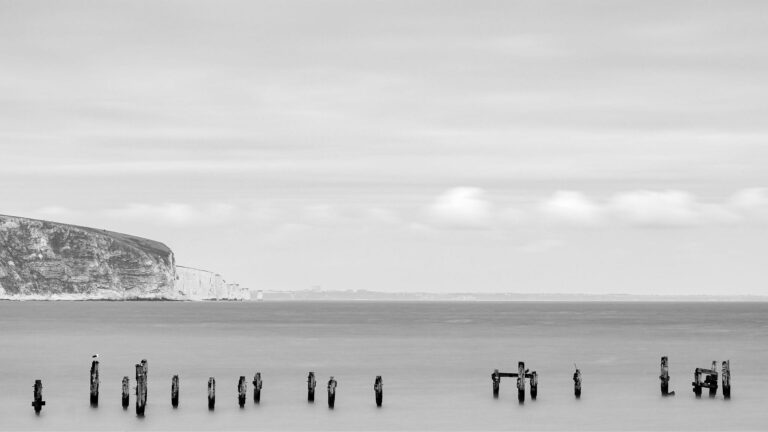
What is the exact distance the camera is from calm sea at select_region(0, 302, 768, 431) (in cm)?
4344

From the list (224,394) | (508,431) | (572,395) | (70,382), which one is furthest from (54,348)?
(508,431)

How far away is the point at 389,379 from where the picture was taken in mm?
63062

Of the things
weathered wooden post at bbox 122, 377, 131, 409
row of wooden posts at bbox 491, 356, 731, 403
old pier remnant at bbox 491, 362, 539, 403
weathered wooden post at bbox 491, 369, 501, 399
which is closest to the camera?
weathered wooden post at bbox 122, 377, 131, 409

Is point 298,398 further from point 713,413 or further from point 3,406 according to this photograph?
point 713,413

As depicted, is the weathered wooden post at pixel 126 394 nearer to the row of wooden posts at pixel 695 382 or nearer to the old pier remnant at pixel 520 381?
the old pier remnant at pixel 520 381

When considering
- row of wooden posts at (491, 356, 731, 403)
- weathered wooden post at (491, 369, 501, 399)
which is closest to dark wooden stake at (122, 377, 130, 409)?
row of wooden posts at (491, 356, 731, 403)

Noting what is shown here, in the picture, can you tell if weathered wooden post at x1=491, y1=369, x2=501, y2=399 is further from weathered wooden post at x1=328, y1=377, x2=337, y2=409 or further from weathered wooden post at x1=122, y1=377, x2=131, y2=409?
weathered wooden post at x1=122, y1=377, x2=131, y2=409

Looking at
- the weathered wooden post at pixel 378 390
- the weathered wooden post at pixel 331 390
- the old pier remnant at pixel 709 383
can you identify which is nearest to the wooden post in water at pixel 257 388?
the weathered wooden post at pixel 331 390

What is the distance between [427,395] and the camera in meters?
53.6

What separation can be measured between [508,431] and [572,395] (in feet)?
39.8

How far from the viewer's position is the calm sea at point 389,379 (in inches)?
1710

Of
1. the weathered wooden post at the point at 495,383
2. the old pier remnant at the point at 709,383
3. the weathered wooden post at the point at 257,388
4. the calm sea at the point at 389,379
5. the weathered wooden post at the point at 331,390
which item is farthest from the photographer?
the old pier remnant at the point at 709,383

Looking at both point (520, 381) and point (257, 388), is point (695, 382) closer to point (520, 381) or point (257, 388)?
point (520, 381)

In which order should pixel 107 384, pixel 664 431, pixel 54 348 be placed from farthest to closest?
pixel 54 348
pixel 107 384
pixel 664 431
